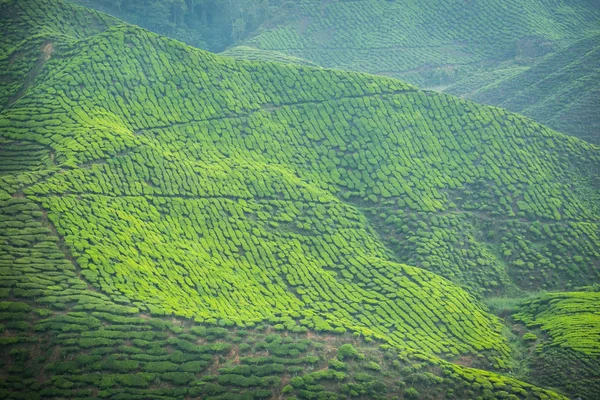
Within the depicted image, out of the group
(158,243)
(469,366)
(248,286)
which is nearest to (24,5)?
(158,243)

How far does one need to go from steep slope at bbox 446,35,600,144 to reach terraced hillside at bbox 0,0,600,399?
11329mm

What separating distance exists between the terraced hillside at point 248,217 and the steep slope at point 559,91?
11329 millimetres

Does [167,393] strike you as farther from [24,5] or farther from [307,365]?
[24,5]

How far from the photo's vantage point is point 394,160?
67562 mm

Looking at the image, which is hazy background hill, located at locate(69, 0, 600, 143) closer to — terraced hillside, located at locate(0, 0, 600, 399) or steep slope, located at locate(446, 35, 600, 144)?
steep slope, located at locate(446, 35, 600, 144)

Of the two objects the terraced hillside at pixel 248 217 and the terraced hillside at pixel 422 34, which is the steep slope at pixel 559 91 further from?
the terraced hillside at pixel 248 217

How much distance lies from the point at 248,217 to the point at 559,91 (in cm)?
5116

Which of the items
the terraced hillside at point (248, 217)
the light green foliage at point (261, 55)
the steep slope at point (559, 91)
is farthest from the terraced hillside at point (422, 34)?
the terraced hillside at point (248, 217)

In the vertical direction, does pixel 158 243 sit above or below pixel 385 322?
above

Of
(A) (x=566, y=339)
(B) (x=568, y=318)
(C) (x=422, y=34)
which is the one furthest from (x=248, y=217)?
(C) (x=422, y=34)

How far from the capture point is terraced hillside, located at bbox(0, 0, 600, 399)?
4303 cm

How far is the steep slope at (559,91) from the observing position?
81500 mm

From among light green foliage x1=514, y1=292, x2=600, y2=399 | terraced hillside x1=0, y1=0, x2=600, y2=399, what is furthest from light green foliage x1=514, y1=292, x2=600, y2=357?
terraced hillside x1=0, y1=0, x2=600, y2=399

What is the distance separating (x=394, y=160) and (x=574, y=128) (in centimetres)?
2809
